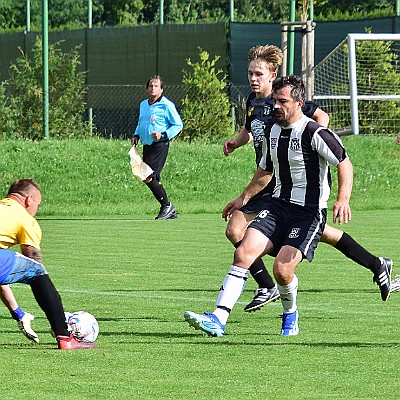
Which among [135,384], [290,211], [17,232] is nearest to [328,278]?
[290,211]

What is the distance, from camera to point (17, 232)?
7211 millimetres

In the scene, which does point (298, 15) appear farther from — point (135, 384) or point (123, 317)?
point (135, 384)

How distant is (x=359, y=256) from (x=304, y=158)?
1176 millimetres

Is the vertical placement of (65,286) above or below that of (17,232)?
below

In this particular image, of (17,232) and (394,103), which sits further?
(394,103)

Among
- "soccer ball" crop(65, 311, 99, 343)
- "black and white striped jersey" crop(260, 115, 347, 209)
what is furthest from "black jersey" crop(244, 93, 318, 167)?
"soccer ball" crop(65, 311, 99, 343)

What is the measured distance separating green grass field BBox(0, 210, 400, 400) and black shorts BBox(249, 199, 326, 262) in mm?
Answer: 606

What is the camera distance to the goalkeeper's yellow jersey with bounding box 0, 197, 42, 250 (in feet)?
23.5

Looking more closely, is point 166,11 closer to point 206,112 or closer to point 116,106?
point 116,106

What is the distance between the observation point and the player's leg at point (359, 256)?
8.80 m

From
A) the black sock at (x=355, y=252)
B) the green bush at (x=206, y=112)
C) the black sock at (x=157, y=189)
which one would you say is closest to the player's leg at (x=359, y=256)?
the black sock at (x=355, y=252)

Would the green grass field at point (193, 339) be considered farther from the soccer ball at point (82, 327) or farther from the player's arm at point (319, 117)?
the player's arm at point (319, 117)

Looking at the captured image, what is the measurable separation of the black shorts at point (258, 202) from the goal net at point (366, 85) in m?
10.0

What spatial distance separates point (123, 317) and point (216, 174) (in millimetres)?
15036
